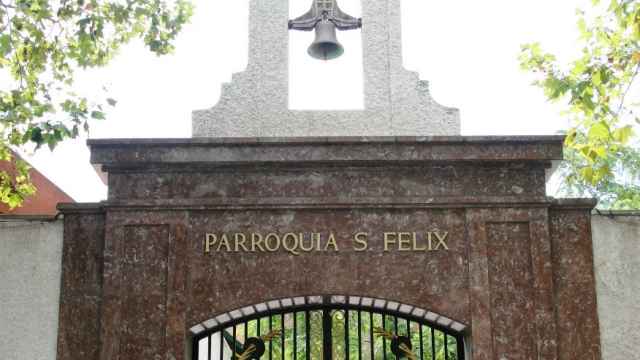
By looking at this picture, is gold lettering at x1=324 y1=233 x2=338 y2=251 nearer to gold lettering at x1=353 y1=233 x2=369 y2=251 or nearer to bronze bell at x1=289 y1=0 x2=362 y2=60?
gold lettering at x1=353 y1=233 x2=369 y2=251

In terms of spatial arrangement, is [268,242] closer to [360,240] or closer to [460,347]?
[360,240]

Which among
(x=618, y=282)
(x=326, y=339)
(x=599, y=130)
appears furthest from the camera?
(x=326, y=339)

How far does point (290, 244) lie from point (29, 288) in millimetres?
2399

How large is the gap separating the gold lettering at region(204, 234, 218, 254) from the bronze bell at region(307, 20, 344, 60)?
2.05 meters

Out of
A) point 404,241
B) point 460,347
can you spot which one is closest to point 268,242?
point 404,241

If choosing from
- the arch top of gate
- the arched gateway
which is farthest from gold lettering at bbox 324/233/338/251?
the arch top of gate

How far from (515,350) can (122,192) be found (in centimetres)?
380

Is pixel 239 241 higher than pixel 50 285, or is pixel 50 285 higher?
pixel 239 241

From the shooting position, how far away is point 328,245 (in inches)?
282

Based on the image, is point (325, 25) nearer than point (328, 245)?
No

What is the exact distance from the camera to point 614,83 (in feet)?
23.6

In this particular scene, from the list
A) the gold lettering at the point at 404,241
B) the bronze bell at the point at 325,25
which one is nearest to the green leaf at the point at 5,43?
the bronze bell at the point at 325,25

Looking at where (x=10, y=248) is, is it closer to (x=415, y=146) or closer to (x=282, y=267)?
(x=282, y=267)

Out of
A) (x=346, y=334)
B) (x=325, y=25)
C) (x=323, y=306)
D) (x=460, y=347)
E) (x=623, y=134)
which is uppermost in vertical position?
(x=325, y=25)
